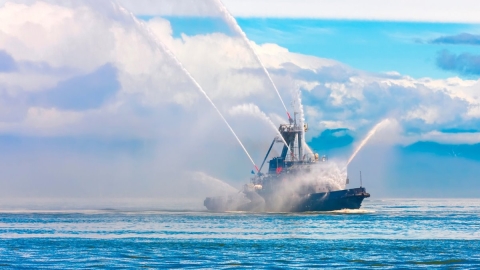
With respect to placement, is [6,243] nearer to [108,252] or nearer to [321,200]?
[108,252]

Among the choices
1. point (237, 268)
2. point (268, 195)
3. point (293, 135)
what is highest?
point (293, 135)

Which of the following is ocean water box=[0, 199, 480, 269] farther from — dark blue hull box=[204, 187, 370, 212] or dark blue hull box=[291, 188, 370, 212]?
dark blue hull box=[204, 187, 370, 212]

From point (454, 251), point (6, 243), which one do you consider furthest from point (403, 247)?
point (6, 243)

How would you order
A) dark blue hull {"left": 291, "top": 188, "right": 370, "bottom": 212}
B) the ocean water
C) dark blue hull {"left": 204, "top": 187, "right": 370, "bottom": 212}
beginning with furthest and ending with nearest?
dark blue hull {"left": 204, "top": 187, "right": 370, "bottom": 212}, dark blue hull {"left": 291, "top": 188, "right": 370, "bottom": 212}, the ocean water

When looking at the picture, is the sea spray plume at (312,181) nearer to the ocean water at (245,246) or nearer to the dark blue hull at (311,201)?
the dark blue hull at (311,201)

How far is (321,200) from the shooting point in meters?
137

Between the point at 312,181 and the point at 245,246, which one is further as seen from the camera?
the point at 312,181

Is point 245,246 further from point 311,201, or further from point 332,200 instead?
point 311,201

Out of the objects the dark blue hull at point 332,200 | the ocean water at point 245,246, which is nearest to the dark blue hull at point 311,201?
the dark blue hull at point 332,200

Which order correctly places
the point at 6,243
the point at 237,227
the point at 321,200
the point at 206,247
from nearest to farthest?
1. the point at 206,247
2. the point at 6,243
3. the point at 237,227
4. the point at 321,200

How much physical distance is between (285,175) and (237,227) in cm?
3932

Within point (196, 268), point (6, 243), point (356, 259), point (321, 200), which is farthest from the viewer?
point (321, 200)

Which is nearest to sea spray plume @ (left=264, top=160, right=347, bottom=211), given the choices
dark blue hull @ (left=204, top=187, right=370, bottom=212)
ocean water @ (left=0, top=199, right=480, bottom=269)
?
dark blue hull @ (left=204, top=187, right=370, bottom=212)

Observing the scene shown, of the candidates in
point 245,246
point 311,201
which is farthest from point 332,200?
point 245,246
